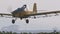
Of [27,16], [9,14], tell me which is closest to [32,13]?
[27,16]

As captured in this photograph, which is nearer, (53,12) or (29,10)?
(53,12)

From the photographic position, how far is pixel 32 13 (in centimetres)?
4153

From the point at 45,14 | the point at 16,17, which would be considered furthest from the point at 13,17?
the point at 45,14

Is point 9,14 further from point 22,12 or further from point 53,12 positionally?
point 53,12

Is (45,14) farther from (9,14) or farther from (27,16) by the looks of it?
(9,14)

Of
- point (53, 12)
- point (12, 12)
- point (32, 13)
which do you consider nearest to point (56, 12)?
point (53, 12)

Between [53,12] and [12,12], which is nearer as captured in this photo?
[53,12]

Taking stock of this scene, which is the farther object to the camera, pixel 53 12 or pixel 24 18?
pixel 24 18

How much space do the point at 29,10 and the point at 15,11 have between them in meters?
2.23

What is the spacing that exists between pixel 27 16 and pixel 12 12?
2561 mm

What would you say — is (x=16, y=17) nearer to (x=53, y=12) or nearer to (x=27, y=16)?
(x=27, y=16)

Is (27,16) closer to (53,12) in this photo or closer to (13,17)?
(13,17)

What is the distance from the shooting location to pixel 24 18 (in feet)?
135

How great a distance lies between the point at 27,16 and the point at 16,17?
1911mm
